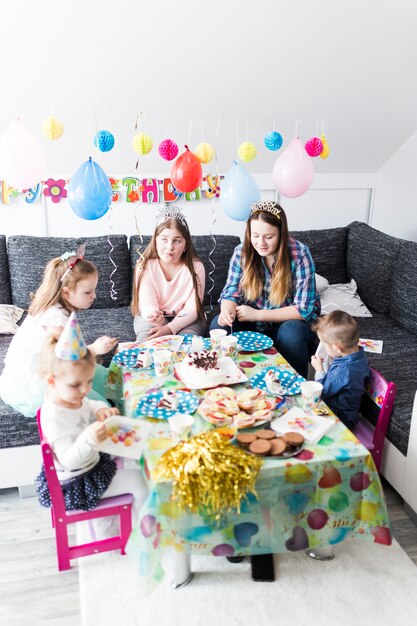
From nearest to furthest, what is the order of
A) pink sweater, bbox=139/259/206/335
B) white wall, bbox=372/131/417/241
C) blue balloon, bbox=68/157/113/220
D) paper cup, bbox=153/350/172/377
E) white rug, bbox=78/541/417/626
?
white rug, bbox=78/541/417/626
paper cup, bbox=153/350/172/377
blue balloon, bbox=68/157/113/220
pink sweater, bbox=139/259/206/335
white wall, bbox=372/131/417/241

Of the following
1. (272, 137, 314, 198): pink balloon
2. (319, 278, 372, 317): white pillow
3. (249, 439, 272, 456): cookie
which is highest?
(272, 137, 314, 198): pink balloon

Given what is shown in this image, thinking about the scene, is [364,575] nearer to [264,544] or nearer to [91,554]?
[264,544]

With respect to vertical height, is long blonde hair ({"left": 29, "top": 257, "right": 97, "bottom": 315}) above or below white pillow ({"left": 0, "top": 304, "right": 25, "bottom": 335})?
above

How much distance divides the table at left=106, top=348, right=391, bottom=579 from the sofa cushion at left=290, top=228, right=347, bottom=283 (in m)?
1.91

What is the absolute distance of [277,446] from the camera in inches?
59.7

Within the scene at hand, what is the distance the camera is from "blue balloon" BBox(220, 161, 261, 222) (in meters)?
2.76

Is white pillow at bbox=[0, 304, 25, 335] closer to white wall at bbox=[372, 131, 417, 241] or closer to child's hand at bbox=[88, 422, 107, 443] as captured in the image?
child's hand at bbox=[88, 422, 107, 443]

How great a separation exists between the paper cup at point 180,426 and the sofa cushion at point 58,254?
5.49ft

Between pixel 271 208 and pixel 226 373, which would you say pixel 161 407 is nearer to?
pixel 226 373

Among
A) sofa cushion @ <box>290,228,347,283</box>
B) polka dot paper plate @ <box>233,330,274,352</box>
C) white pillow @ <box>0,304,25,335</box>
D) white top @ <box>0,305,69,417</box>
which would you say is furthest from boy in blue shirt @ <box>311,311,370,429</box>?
white pillow @ <box>0,304,25,335</box>

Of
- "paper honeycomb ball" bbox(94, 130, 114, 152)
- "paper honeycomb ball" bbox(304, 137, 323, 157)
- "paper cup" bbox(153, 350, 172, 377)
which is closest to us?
"paper cup" bbox(153, 350, 172, 377)

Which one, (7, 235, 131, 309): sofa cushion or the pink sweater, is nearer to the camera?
the pink sweater

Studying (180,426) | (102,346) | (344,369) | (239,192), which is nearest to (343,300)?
(239,192)

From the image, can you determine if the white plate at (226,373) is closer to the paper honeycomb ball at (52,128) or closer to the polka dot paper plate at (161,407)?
the polka dot paper plate at (161,407)
